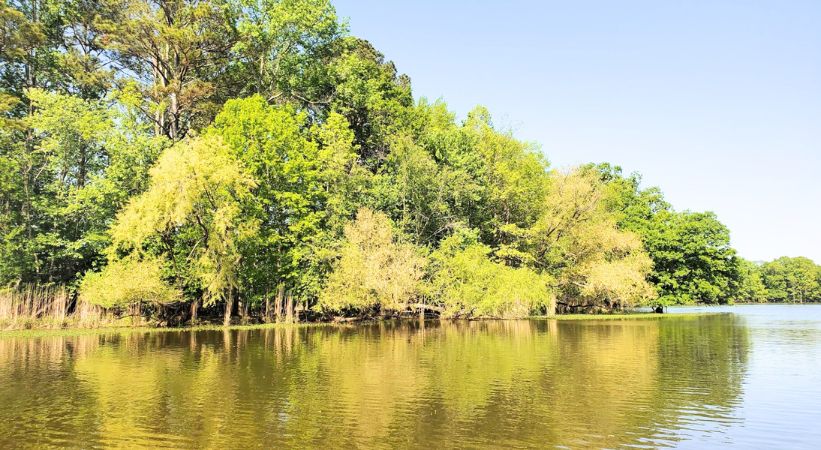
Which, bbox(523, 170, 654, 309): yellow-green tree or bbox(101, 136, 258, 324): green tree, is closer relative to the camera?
bbox(101, 136, 258, 324): green tree

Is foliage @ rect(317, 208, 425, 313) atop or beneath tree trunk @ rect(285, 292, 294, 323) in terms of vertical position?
atop

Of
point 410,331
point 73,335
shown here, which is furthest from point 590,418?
point 73,335

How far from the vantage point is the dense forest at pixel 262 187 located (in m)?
40.3

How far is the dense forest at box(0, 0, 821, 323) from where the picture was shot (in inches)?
1588

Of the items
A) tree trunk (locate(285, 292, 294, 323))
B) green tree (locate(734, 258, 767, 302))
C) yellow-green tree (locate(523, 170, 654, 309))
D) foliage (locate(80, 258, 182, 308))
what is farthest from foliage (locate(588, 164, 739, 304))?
green tree (locate(734, 258, 767, 302))

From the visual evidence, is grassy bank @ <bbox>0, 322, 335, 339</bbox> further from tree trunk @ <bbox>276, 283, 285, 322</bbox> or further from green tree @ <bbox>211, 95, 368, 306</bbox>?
green tree @ <bbox>211, 95, 368, 306</bbox>

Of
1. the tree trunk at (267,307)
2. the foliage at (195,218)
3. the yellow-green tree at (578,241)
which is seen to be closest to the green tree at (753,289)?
the yellow-green tree at (578,241)

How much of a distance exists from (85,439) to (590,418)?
453 inches

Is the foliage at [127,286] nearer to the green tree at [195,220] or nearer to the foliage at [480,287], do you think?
the green tree at [195,220]

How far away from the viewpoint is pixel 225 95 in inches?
2188

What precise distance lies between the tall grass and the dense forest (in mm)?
1292

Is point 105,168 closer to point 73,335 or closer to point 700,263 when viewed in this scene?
point 73,335

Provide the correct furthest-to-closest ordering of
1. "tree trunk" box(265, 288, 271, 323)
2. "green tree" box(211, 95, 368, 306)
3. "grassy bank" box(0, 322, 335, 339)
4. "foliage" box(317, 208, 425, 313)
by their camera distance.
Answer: "tree trunk" box(265, 288, 271, 323) < "green tree" box(211, 95, 368, 306) < "foliage" box(317, 208, 425, 313) < "grassy bank" box(0, 322, 335, 339)

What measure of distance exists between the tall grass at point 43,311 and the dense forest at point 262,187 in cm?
129
